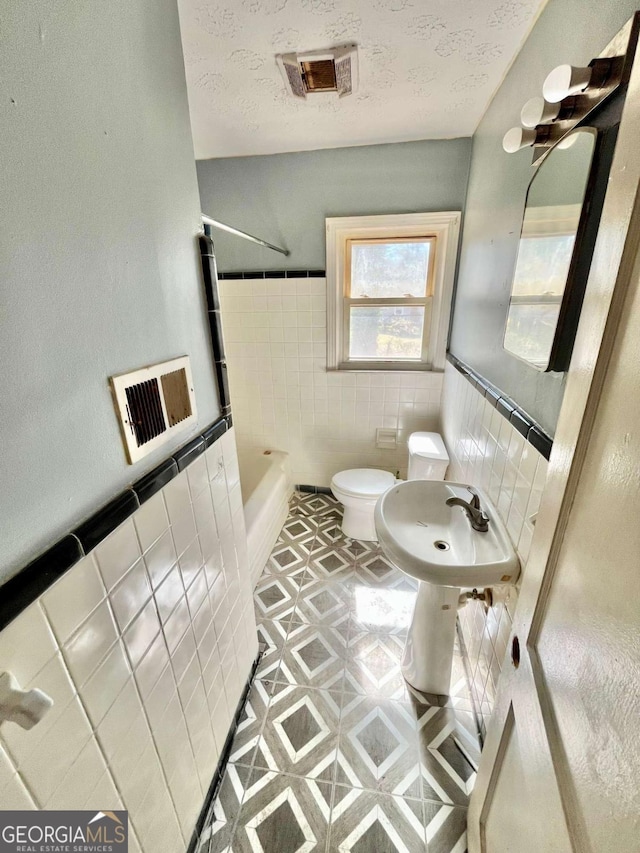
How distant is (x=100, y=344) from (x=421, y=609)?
130 cm

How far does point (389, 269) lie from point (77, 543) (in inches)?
83.9

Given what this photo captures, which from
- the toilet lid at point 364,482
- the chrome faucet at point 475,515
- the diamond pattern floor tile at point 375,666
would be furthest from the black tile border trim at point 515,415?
the diamond pattern floor tile at point 375,666

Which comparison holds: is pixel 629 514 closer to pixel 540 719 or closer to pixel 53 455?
pixel 540 719

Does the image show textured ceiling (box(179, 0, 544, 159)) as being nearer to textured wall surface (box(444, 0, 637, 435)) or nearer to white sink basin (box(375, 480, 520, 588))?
textured wall surface (box(444, 0, 637, 435))

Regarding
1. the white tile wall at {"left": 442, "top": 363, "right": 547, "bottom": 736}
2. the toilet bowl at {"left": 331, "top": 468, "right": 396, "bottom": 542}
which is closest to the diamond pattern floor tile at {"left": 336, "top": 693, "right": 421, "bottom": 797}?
the white tile wall at {"left": 442, "top": 363, "right": 547, "bottom": 736}

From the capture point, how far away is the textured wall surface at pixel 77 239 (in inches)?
17.6

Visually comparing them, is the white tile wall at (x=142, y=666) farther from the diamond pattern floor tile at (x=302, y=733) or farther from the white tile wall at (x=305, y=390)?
the white tile wall at (x=305, y=390)

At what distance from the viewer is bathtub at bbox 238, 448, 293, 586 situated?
6.03 ft

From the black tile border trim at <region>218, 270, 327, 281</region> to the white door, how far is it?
1823mm

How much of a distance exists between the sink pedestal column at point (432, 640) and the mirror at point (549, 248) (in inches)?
33.1

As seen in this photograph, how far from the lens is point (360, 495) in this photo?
78.9 inches

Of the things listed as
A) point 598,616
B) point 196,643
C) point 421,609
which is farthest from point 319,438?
point 598,616

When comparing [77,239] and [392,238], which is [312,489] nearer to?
[392,238]

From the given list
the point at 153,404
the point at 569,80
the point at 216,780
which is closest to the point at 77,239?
the point at 153,404
